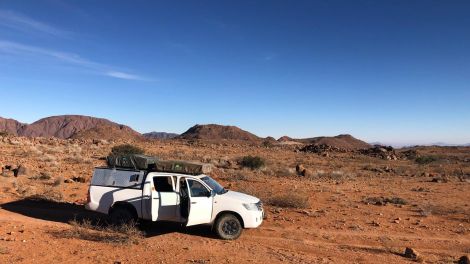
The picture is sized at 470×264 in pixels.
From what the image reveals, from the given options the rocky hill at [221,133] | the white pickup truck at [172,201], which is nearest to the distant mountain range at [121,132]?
the rocky hill at [221,133]

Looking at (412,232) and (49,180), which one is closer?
(412,232)

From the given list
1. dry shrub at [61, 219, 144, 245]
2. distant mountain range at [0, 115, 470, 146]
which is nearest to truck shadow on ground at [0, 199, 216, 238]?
dry shrub at [61, 219, 144, 245]

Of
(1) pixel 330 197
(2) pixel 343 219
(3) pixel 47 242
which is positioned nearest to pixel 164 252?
(3) pixel 47 242

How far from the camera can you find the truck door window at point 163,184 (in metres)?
11.6

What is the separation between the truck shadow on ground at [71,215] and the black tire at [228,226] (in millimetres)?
410

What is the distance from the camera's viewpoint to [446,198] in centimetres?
2009

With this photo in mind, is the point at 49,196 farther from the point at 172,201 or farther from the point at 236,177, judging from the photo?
the point at 236,177

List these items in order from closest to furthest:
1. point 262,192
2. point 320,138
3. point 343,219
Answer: point 343,219, point 262,192, point 320,138

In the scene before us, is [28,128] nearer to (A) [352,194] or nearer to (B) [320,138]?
(B) [320,138]

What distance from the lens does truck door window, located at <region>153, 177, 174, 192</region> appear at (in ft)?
37.9

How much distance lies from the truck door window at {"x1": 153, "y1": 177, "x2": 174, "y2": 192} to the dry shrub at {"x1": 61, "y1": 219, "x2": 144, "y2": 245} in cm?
119

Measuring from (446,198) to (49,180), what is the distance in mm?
19303

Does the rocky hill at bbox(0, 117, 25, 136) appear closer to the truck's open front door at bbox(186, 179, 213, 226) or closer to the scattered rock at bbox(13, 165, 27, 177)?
the scattered rock at bbox(13, 165, 27, 177)

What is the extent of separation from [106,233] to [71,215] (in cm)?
317
